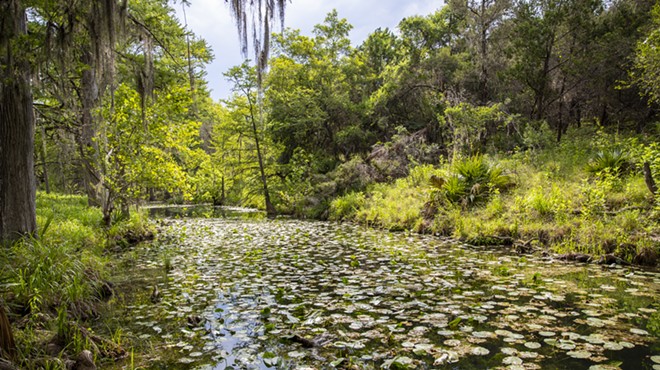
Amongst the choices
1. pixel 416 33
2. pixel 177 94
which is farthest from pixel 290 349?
pixel 416 33

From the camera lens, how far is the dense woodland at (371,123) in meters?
5.28

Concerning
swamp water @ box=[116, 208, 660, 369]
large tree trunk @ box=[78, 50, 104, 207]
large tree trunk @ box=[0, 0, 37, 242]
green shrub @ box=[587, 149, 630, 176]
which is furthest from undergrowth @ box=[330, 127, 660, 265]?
large tree trunk @ box=[0, 0, 37, 242]

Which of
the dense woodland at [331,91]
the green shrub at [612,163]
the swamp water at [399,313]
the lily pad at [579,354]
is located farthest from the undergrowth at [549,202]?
the lily pad at [579,354]

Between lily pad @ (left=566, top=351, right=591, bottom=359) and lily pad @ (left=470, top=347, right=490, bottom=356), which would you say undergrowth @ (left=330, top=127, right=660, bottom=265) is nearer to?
lily pad @ (left=566, top=351, right=591, bottom=359)

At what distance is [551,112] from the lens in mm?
17828

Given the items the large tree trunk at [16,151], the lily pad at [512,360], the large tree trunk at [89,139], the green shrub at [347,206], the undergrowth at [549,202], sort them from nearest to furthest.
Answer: the lily pad at [512,360]
the large tree trunk at [16,151]
the undergrowth at [549,202]
the large tree trunk at [89,139]
the green shrub at [347,206]

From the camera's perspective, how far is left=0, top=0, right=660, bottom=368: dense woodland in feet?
17.3

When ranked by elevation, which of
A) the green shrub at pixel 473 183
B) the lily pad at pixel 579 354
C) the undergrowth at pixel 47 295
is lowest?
the lily pad at pixel 579 354

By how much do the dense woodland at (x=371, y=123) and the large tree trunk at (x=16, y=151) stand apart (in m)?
0.02

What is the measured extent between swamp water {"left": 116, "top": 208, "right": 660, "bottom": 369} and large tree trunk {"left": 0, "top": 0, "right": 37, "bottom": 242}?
6.69 feet

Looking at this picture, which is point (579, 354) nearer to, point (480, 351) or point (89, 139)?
point (480, 351)

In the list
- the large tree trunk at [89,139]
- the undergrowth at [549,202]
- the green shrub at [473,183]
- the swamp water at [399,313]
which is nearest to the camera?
the swamp water at [399,313]

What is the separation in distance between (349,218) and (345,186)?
2.50m

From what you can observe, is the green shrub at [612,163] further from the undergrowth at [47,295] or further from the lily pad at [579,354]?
the undergrowth at [47,295]
